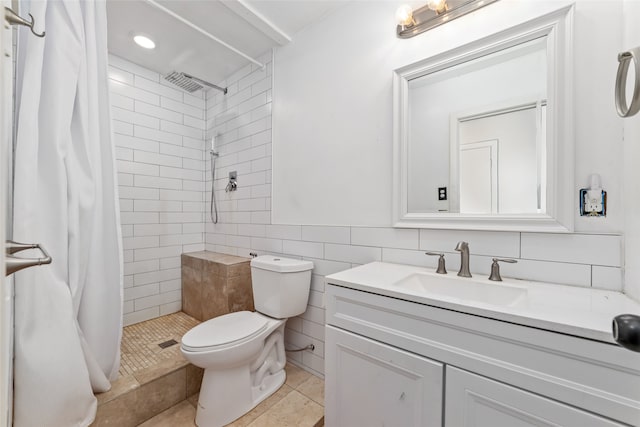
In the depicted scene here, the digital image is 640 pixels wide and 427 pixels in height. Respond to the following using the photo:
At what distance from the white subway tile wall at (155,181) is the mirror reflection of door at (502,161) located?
2.34 meters

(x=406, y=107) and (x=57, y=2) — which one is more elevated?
(x=57, y=2)

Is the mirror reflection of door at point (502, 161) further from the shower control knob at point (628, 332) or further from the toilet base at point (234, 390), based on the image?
the toilet base at point (234, 390)

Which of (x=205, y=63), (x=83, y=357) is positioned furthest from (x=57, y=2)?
Result: (x=83, y=357)

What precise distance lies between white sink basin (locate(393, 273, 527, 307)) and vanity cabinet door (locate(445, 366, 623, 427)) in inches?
10.1

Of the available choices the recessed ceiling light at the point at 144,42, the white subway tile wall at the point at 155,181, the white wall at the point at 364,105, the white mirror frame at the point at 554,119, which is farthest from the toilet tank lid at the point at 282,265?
the recessed ceiling light at the point at 144,42

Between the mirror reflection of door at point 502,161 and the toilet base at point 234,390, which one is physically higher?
the mirror reflection of door at point 502,161

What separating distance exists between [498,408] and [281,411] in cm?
112

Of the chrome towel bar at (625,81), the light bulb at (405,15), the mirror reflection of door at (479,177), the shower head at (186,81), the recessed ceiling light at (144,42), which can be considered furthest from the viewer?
the shower head at (186,81)

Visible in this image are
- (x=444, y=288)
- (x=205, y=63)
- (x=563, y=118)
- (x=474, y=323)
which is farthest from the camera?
(x=205, y=63)

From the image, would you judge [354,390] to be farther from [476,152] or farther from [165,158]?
[165,158]

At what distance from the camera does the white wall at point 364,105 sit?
95cm

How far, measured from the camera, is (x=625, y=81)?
2.18 ft

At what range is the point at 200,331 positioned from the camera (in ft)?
4.76

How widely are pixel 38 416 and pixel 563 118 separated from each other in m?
2.35
